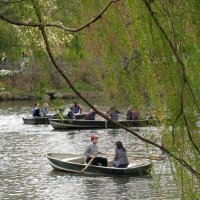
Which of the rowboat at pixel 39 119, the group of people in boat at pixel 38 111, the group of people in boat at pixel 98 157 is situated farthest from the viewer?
the group of people in boat at pixel 38 111

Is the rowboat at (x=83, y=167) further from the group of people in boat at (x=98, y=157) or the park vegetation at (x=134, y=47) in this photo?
the park vegetation at (x=134, y=47)

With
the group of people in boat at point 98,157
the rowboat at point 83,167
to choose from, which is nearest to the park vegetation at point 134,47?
the rowboat at point 83,167

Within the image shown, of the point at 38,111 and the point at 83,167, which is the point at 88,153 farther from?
the point at 38,111

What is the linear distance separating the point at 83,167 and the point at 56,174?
99 centimetres

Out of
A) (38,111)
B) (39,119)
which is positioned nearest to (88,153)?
(39,119)

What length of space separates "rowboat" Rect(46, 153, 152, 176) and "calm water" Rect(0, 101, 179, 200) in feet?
0.72

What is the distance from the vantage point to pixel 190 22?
5070 mm

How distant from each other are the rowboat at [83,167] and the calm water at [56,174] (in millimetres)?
219

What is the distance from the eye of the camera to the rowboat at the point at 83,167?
69.6 ft

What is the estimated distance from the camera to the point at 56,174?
22.2 m

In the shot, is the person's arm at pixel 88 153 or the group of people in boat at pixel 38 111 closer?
the person's arm at pixel 88 153

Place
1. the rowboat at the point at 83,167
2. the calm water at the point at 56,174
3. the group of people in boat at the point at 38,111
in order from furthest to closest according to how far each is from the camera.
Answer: the group of people in boat at the point at 38,111 → the rowboat at the point at 83,167 → the calm water at the point at 56,174

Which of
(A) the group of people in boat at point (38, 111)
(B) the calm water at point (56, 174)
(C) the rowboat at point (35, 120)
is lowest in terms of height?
(B) the calm water at point (56, 174)

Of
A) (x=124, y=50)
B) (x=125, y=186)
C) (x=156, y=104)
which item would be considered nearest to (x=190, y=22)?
(x=124, y=50)
